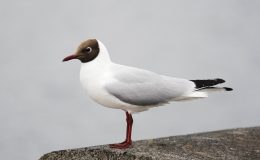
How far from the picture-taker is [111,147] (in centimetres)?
702

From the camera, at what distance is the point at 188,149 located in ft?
25.7

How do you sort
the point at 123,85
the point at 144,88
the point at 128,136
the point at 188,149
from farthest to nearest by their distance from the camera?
Result: the point at 188,149, the point at 128,136, the point at 144,88, the point at 123,85

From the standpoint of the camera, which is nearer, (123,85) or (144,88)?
(123,85)

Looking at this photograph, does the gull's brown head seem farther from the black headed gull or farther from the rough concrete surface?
the rough concrete surface

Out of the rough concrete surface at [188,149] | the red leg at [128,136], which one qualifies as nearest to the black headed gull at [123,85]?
the red leg at [128,136]

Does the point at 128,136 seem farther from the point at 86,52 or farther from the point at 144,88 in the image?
the point at 86,52

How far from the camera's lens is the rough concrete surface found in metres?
6.97

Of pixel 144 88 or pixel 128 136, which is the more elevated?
pixel 144 88

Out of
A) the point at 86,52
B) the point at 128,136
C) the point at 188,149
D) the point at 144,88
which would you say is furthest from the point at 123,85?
the point at 188,149

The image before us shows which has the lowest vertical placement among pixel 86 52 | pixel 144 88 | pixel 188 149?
pixel 188 149

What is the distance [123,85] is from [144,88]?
270mm

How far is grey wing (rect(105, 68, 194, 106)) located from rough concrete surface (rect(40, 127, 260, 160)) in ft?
2.31

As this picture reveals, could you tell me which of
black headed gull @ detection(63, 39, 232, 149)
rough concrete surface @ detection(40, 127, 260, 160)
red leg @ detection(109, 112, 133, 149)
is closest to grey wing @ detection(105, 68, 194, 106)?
black headed gull @ detection(63, 39, 232, 149)

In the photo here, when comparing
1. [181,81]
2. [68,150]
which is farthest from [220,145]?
[68,150]
